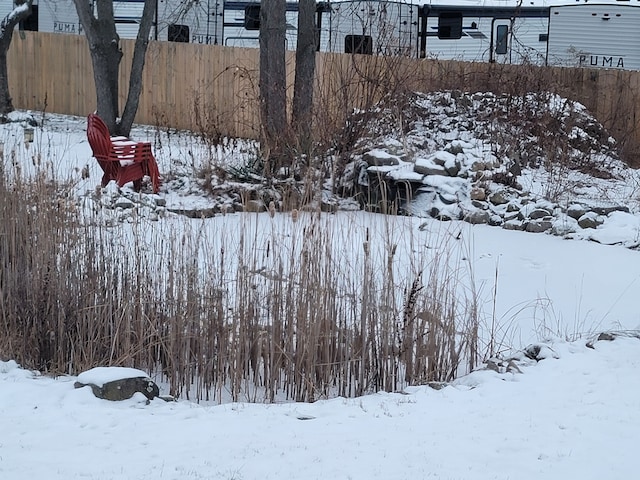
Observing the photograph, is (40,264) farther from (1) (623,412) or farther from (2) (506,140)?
(2) (506,140)

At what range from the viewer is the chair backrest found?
9609 millimetres

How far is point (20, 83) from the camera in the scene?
2000 cm

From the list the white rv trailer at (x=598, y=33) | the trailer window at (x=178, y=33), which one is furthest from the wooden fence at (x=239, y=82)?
the white rv trailer at (x=598, y=33)

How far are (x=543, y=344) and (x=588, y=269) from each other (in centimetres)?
273

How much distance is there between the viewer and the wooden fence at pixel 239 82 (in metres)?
10.8

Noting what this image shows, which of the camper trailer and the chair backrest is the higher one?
the camper trailer

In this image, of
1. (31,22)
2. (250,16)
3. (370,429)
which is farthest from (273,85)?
(31,22)

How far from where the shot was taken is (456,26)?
19109 mm

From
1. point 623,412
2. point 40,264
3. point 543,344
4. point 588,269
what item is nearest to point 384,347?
point 543,344

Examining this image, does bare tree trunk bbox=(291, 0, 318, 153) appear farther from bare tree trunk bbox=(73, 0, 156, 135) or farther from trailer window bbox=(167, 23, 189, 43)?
trailer window bbox=(167, 23, 189, 43)

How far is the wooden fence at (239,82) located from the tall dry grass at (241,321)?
16.0ft

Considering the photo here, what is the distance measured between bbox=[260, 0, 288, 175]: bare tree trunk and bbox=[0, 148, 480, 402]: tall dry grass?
4.70m

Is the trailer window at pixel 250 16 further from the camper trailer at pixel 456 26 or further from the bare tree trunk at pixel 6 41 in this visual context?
Result: the bare tree trunk at pixel 6 41

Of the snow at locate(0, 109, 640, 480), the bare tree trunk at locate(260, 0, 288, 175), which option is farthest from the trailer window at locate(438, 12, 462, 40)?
the snow at locate(0, 109, 640, 480)
